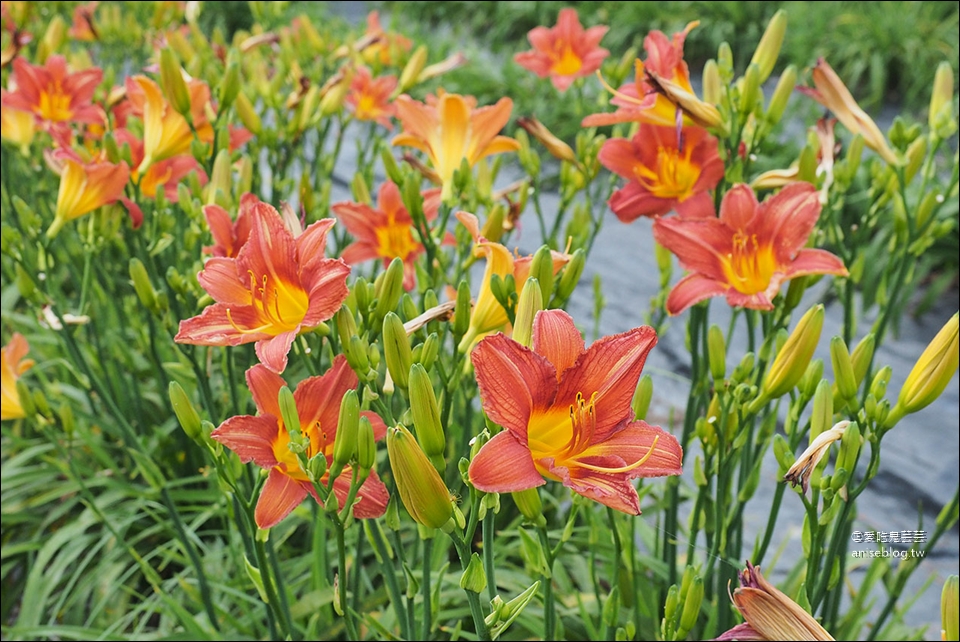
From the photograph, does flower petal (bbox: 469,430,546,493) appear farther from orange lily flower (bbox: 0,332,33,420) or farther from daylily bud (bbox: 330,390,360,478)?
orange lily flower (bbox: 0,332,33,420)

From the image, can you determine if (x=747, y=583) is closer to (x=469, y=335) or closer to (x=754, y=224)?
(x=469, y=335)

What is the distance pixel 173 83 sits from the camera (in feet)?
5.17

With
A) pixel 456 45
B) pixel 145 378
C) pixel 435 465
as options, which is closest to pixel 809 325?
pixel 435 465

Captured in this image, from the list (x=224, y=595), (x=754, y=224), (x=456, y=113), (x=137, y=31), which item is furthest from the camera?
(x=137, y=31)

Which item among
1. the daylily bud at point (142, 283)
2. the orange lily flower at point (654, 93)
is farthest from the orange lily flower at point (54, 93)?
the orange lily flower at point (654, 93)

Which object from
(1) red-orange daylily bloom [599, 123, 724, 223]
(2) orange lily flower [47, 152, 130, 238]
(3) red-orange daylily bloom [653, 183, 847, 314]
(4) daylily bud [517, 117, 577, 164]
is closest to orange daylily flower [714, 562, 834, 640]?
(3) red-orange daylily bloom [653, 183, 847, 314]

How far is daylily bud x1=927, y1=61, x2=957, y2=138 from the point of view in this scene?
59.6 inches

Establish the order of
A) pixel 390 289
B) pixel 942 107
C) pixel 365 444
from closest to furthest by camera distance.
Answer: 1. pixel 365 444
2. pixel 390 289
3. pixel 942 107

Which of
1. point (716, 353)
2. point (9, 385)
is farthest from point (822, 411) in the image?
point (9, 385)

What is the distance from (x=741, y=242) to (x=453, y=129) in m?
0.60

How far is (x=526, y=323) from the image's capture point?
876 mm

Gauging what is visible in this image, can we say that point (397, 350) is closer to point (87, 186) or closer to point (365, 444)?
point (365, 444)

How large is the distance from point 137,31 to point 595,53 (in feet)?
7.67

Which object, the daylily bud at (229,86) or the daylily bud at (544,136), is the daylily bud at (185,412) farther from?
the daylily bud at (544,136)
